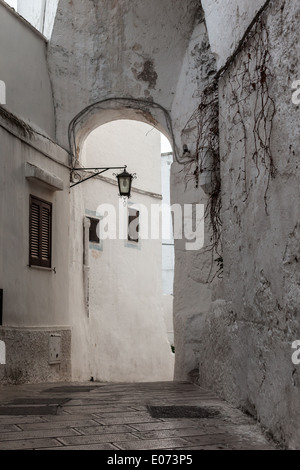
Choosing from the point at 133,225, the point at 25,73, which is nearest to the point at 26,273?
the point at 25,73

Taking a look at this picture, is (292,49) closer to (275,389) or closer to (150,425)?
(275,389)

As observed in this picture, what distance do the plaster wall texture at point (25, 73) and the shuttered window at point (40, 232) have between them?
1200mm

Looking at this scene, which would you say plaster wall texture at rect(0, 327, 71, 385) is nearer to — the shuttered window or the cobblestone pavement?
the shuttered window

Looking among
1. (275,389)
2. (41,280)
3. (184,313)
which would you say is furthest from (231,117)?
(41,280)

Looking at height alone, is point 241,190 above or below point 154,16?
below

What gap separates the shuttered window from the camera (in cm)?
830

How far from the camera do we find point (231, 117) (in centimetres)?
480

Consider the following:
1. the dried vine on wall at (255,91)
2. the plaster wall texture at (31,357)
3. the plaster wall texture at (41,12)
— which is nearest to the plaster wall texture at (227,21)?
the dried vine on wall at (255,91)

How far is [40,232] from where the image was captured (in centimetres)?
852

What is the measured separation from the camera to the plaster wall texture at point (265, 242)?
3.14 metres

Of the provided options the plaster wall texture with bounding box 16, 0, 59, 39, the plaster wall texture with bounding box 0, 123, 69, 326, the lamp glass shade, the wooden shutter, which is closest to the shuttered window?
the plaster wall texture with bounding box 0, 123, 69, 326

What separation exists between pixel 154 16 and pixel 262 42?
229 inches

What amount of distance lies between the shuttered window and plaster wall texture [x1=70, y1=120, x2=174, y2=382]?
1203 millimetres

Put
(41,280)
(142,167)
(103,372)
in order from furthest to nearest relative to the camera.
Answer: (142,167), (103,372), (41,280)
